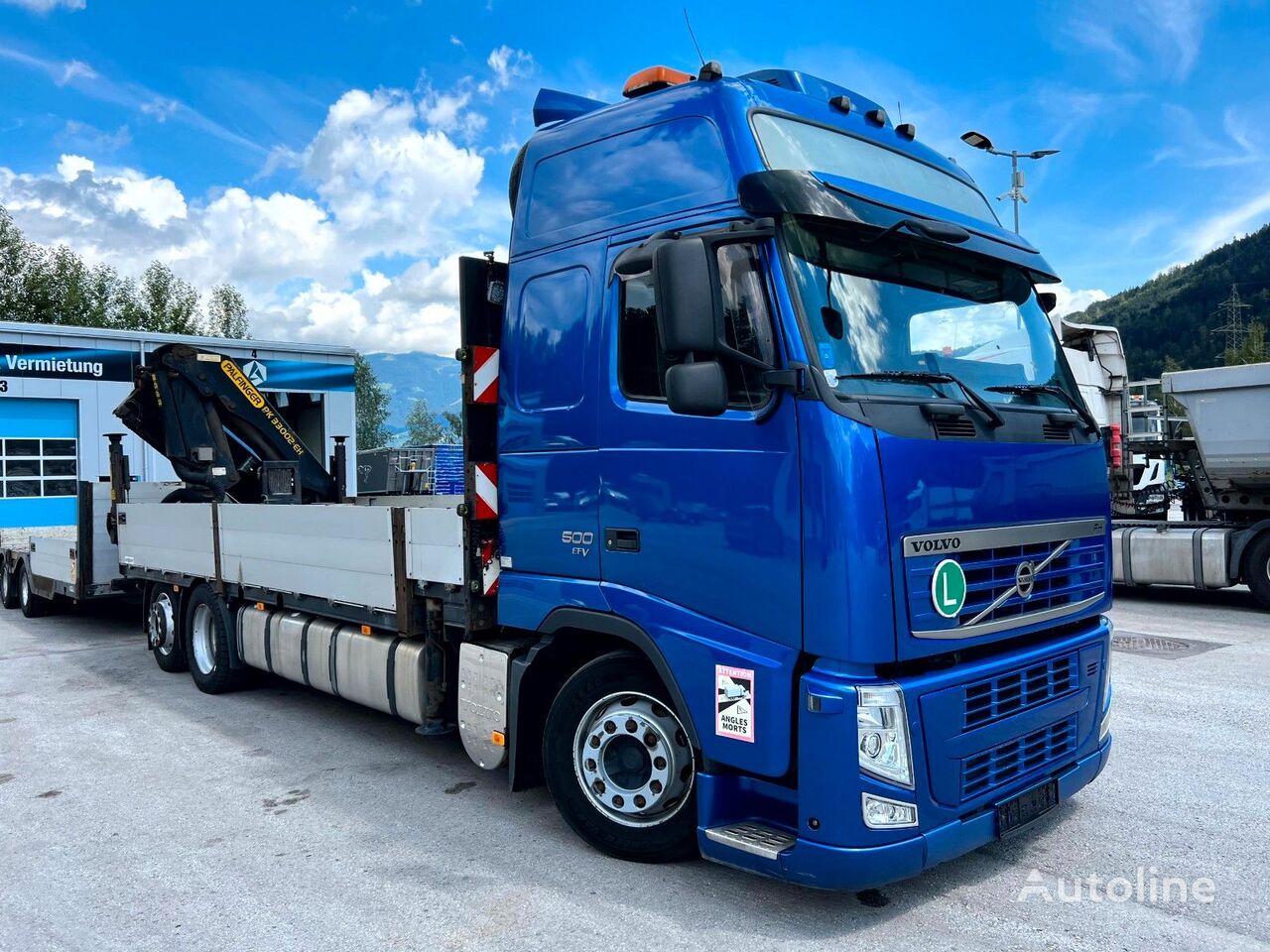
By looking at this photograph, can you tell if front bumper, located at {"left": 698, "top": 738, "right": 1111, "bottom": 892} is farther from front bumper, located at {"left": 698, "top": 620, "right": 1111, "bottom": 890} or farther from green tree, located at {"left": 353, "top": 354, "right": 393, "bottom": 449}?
green tree, located at {"left": 353, "top": 354, "right": 393, "bottom": 449}

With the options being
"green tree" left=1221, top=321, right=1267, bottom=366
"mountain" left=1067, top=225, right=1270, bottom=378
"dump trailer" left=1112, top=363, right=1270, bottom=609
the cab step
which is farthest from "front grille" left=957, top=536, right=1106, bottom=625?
"mountain" left=1067, top=225, right=1270, bottom=378

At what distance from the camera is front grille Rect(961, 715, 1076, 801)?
3605 millimetres

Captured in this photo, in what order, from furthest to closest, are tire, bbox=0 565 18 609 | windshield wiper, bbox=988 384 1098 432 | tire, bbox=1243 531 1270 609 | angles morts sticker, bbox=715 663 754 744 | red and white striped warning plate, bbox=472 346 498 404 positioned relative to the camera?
tire, bbox=0 565 18 609, tire, bbox=1243 531 1270 609, red and white striped warning plate, bbox=472 346 498 404, windshield wiper, bbox=988 384 1098 432, angles morts sticker, bbox=715 663 754 744

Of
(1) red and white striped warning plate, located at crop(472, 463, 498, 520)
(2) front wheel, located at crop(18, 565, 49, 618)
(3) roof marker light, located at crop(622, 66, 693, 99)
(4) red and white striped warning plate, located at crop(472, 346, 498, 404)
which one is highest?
(3) roof marker light, located at crop(622, 66, 693, 99)

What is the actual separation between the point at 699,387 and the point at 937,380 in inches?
37.8

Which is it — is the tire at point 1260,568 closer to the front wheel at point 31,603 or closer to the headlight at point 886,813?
the headlight at point 886,813

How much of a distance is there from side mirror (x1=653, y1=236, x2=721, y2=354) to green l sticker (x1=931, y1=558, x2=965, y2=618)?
3.79ft

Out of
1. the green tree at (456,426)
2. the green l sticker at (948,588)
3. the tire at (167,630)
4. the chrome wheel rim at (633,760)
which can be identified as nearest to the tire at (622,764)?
the chrome wheel rim at (633,760)

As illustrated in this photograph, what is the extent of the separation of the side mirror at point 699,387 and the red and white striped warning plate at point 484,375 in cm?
149

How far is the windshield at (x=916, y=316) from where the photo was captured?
11.8ft

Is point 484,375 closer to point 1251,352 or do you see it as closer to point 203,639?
point 203,639

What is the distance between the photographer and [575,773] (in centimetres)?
429

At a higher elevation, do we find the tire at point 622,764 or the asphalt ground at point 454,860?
the tire at point 622,764

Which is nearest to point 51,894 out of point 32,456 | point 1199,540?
point 1199,540
